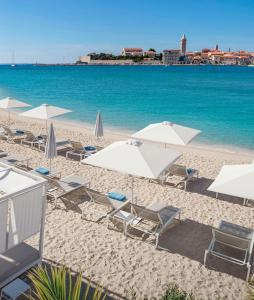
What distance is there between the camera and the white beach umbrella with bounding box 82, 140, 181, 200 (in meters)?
6.14

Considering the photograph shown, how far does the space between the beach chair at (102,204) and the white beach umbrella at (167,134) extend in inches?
97.9

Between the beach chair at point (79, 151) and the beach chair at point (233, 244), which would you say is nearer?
the beach chair at point (233, 244)

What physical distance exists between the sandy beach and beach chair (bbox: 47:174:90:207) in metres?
0.28

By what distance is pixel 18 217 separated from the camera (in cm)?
439

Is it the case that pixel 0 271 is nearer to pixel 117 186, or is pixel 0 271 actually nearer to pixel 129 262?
pixel 129 262

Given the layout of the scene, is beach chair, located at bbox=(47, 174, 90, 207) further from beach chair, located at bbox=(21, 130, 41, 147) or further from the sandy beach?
beach chair, located at bbox=(21, 130, 41, 147)

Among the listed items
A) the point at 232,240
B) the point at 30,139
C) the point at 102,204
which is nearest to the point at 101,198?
the point at 102,204

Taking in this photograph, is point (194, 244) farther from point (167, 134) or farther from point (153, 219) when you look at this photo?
point (167, 134)

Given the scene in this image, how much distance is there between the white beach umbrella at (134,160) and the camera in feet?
20.2

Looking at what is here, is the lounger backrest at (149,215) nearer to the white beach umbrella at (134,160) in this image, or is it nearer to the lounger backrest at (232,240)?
the white beach umbrella at (134,160)

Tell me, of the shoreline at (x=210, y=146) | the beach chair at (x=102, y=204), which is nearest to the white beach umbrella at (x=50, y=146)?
the beach chair at (x=102, y=204)

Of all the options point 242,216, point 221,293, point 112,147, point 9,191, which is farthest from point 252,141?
point 9,191

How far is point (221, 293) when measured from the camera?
489cm

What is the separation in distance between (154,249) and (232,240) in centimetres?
144
